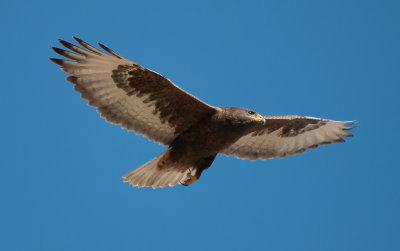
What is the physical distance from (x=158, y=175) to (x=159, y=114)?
99cm

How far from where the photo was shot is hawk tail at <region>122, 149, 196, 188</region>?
838 centimetres

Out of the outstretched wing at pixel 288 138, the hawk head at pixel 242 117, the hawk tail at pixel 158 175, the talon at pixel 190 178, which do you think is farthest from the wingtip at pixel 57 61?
the outstretched wing at pixel 288 138

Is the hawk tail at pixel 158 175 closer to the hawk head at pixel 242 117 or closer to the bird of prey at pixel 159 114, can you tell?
the bird of prey at pixel 159 114

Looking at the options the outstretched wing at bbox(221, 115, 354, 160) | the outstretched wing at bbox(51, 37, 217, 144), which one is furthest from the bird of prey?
the outstretched wing at bbox(221, 115, 354, 160)

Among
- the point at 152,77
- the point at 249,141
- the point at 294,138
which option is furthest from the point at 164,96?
the point at 294,138

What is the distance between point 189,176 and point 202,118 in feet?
3.44

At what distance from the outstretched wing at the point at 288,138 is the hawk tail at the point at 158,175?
992mm

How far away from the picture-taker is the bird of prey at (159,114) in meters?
7.54

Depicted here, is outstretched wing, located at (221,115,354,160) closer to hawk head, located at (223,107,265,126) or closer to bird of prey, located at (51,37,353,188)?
bird of prey, located at (51,37,353,188)

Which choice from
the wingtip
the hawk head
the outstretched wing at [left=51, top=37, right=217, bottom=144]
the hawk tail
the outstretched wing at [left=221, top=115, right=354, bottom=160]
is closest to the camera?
the wingtip

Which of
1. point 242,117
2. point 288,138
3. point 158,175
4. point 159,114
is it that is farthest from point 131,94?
point 288,138

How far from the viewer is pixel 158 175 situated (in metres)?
8.48

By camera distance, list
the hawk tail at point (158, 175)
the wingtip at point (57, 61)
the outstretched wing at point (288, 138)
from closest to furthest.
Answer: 1. the wingtip at point (57, 61)
2. the hawk tail at point (158, 175)
3. the outstretched wing at point (288, 138)

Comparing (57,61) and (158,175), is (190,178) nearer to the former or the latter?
(158,175)
